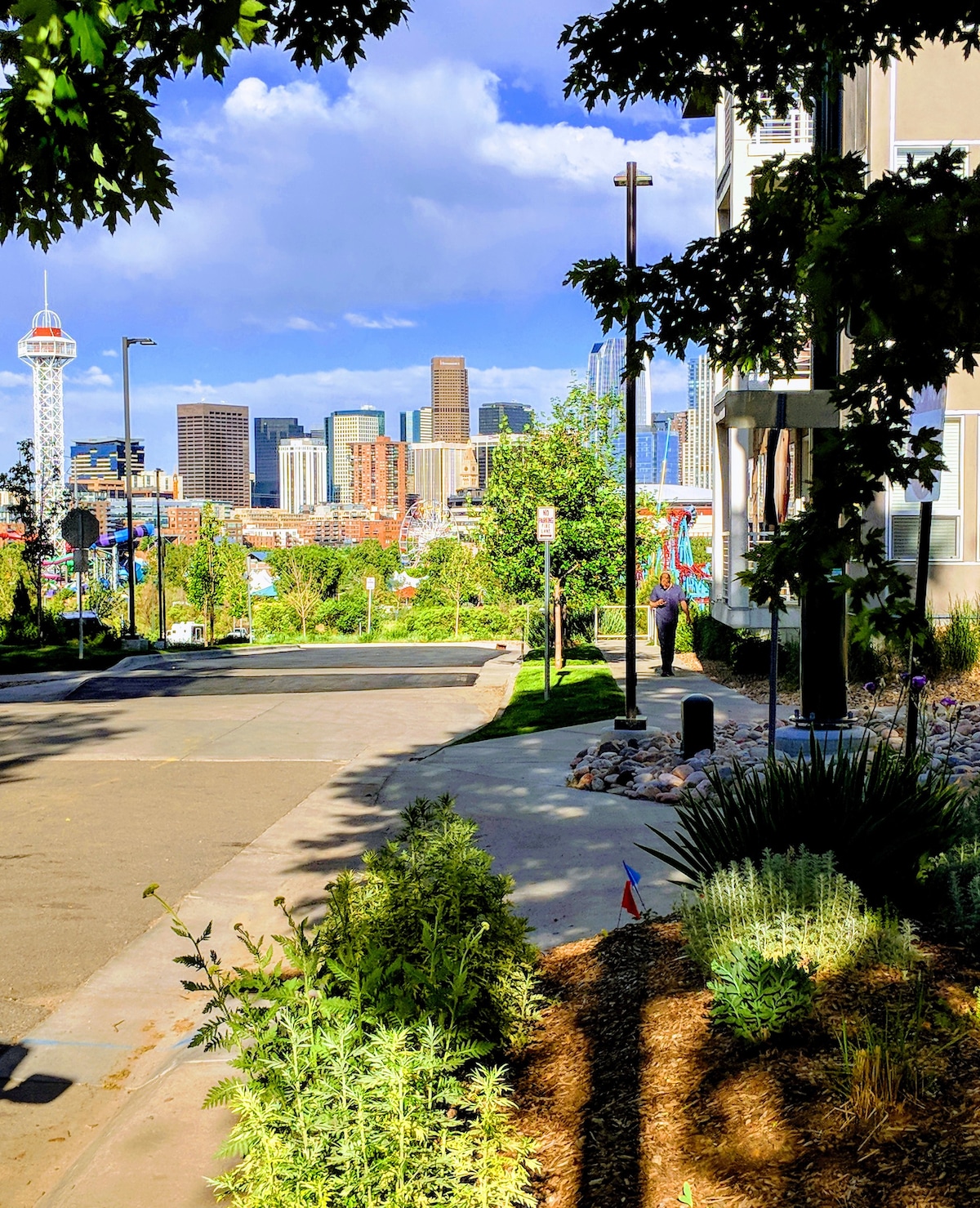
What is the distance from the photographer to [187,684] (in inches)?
879

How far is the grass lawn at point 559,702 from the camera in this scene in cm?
1480

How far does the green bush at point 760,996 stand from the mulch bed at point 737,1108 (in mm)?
80

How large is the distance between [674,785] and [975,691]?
521cm

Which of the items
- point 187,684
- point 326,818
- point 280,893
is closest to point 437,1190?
point 280,893

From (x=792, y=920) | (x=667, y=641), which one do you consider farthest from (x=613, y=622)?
(x=792, y=920)

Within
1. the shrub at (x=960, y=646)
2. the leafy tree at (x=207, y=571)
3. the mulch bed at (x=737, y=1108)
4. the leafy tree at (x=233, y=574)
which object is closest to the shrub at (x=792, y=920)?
the mulch bed at (x=737, y=1108)

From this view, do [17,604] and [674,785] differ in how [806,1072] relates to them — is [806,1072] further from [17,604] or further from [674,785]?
[17,604]

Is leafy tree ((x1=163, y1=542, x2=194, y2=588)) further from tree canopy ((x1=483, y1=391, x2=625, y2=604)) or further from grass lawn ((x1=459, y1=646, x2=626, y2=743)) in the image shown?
grass lawn ((x1=459, y1=646, x2=626, y2=743))

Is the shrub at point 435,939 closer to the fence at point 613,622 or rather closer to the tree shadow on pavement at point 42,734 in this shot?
the tree shadow on pavement at point 42,734

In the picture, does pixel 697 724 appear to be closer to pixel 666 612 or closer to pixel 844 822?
pixel 844 822

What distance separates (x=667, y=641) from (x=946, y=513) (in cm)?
518

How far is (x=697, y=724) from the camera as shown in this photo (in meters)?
Result: 10.9

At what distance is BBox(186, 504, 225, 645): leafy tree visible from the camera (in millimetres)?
52812

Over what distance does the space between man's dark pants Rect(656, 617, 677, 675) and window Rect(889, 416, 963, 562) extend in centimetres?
416
